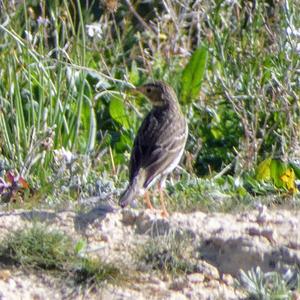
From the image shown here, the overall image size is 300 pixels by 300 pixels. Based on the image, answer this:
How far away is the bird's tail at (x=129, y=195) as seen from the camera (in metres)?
7.64

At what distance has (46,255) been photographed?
22.0ft

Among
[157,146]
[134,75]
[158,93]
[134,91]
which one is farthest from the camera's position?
[134,75]

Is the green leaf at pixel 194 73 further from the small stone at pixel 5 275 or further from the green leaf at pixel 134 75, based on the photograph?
the small stone at pixel 5 275

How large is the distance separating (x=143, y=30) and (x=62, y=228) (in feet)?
22.2

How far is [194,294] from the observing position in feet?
21.7

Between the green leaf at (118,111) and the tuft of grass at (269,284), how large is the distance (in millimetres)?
4564

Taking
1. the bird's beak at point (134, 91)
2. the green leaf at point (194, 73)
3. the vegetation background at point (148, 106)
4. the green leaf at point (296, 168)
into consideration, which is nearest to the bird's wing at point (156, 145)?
the vegetation background at point (148, 106)

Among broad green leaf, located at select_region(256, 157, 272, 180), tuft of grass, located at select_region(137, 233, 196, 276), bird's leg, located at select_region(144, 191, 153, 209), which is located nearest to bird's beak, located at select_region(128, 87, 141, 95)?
broad green leaf, located at select_region(256, 157, 272, 180)

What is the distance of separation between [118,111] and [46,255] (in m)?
4.54

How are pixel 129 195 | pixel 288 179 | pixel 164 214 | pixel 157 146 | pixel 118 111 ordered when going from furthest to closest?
pixel 118 111, pixel 288 179, pixel 157 146, pixel 129 195, pixel 164 214

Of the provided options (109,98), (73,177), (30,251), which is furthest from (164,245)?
(109,98)

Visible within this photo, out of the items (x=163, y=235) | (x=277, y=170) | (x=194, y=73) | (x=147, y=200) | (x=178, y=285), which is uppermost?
(x=163, y=235)

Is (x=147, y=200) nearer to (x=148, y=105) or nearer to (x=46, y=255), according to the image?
(x=46, y=255)

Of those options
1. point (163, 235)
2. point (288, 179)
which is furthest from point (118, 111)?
point (163, 235)
